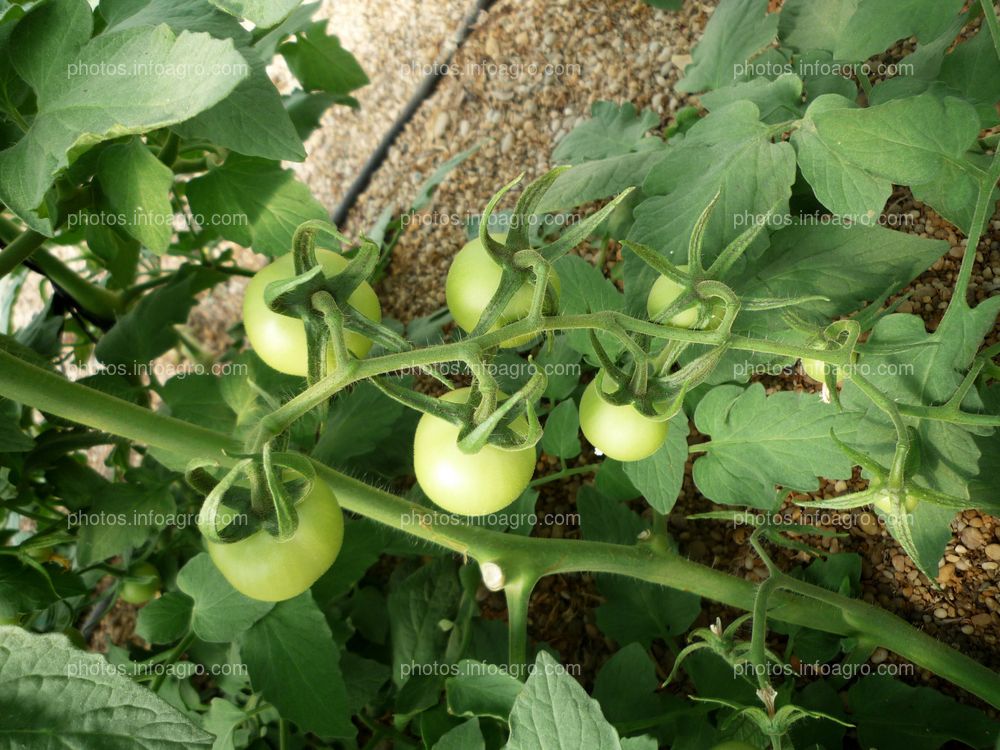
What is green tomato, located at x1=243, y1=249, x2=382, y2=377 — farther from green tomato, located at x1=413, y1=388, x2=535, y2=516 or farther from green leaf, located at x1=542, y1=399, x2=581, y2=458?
green leaf, located at x1=542, y1=399, x2=581, y2=458

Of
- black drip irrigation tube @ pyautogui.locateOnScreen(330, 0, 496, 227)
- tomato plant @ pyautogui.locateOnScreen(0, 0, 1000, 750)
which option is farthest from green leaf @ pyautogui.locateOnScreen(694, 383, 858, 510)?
black drip irrigation tube @ pyautogui.locateOnScreen(330, 0, 496, 227)

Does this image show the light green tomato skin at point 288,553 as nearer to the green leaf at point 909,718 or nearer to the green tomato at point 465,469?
the green tomato at point 465,469

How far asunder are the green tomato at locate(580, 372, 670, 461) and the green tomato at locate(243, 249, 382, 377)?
166 millimetres

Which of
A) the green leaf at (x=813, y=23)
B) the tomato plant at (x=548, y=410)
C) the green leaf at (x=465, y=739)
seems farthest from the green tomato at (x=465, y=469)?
the green leaf at (x=813, y=23)

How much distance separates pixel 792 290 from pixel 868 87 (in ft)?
0.87

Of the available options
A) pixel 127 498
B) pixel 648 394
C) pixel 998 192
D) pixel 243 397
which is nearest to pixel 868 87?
pixel 998 192

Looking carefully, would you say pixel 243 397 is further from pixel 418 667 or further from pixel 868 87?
pixel 868 87

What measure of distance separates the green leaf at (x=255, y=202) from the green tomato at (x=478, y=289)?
0.29m

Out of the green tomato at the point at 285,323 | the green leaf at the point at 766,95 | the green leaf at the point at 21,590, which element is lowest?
the green leaf at the point at 21,590

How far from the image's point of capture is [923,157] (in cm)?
58

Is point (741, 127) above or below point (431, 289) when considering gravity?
above

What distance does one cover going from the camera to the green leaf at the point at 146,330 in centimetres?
96

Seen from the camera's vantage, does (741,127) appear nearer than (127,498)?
Yes

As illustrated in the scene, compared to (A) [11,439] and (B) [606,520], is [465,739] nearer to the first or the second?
(B) [606,520]
